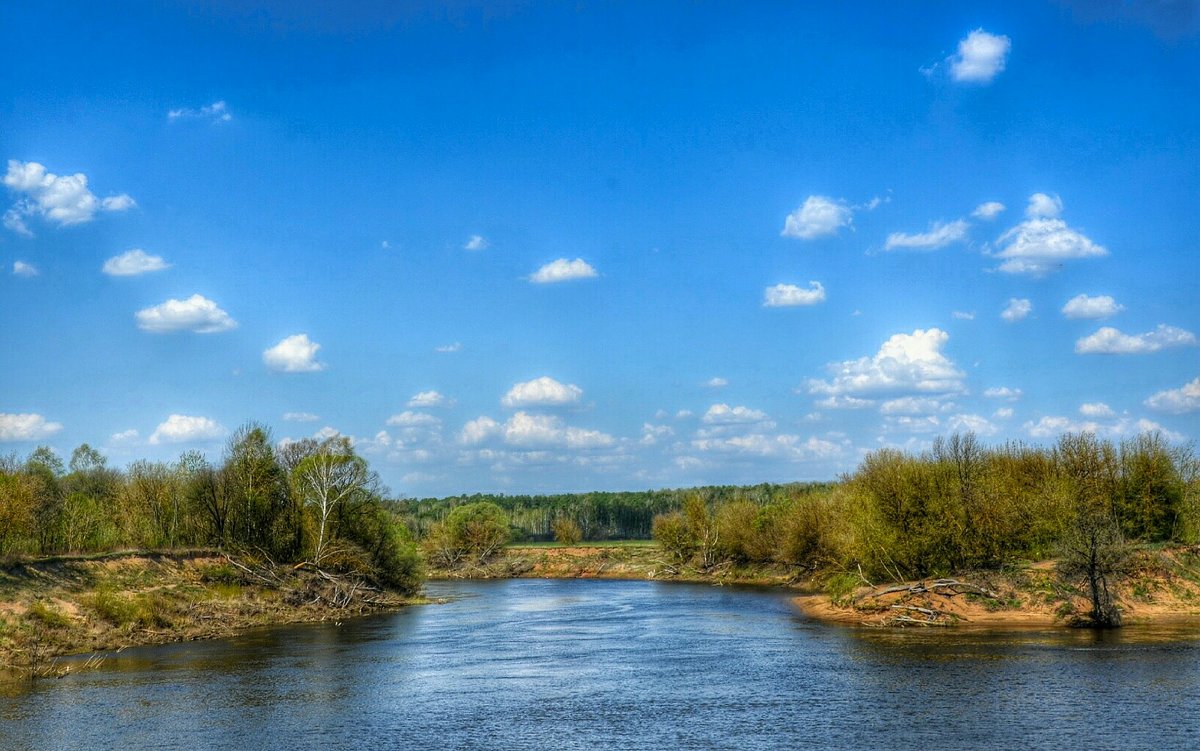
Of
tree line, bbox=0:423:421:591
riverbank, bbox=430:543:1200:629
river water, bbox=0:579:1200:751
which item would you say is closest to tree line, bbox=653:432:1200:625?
riverbank, bbox=430:543:1200:629

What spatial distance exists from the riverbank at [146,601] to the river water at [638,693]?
3128 millimetres

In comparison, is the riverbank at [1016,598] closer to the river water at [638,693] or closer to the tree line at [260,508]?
the river water at [638,693]

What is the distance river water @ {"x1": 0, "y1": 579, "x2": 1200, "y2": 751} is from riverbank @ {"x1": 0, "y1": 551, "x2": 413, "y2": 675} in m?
3.13

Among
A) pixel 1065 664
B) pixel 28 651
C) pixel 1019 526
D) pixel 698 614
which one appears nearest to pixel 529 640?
pixel 698 614

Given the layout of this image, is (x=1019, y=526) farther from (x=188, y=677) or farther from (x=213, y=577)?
(x=213, y=577)

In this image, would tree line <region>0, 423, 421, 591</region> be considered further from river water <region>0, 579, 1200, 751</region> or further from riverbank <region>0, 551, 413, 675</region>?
river water <region>0, 579, 1200, 751</region>

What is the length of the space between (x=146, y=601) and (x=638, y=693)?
39.7 metres

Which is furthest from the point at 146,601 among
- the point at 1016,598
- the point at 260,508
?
the point at 1016,598

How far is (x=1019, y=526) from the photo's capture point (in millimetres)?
68375

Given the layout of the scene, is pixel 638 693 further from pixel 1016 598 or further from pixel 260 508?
pixel 260 508

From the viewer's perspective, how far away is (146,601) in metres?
62.7

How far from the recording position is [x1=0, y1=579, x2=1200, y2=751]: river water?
32.1 m

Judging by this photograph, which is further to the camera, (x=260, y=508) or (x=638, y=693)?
(x=260, y=508)

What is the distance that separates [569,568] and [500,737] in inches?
4827
